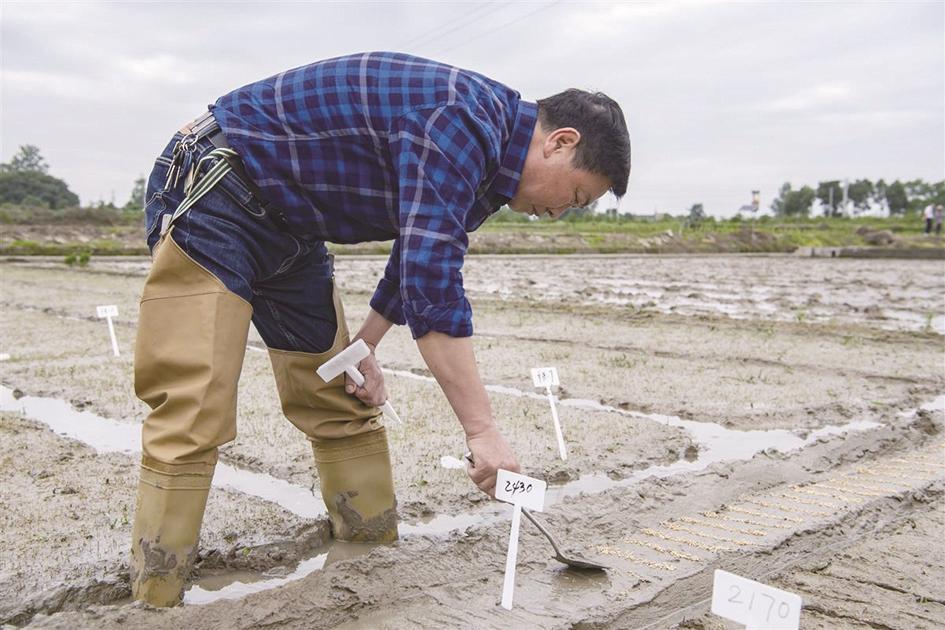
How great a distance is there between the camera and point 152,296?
99.1 inches

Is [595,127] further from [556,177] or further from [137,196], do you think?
[137,196]

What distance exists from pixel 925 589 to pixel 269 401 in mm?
3960

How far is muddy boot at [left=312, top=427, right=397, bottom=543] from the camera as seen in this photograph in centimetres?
318

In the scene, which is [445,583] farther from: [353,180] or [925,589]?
[925,589]

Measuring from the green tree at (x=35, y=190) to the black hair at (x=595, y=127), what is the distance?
152ft

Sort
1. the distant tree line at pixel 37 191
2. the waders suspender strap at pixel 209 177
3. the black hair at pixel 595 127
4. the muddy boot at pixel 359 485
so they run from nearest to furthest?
the black hair at pixel 595 127 → the waders suspender strap at pixel 209 177 → the muddy boot at pixel 359 485 → the distant tree line at pixel 37 191

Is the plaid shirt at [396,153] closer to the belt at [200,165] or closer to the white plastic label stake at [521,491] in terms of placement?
the belt at [200,165]

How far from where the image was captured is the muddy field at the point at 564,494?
9.12ft

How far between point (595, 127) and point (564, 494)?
206 centimetres

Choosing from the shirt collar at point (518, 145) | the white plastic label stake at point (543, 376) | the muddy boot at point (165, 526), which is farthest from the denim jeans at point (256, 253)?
the white plastic label stake at point (543, 376)

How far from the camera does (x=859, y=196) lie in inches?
2514

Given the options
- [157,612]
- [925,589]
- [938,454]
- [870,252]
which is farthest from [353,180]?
[870,252]

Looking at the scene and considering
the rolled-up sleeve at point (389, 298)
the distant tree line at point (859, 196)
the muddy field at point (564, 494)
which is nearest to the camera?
the muddy field at point (564, 494)

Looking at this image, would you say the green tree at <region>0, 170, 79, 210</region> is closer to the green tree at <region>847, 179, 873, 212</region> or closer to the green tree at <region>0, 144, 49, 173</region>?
the green tree at <region>0, 144, 49, 173</region>
